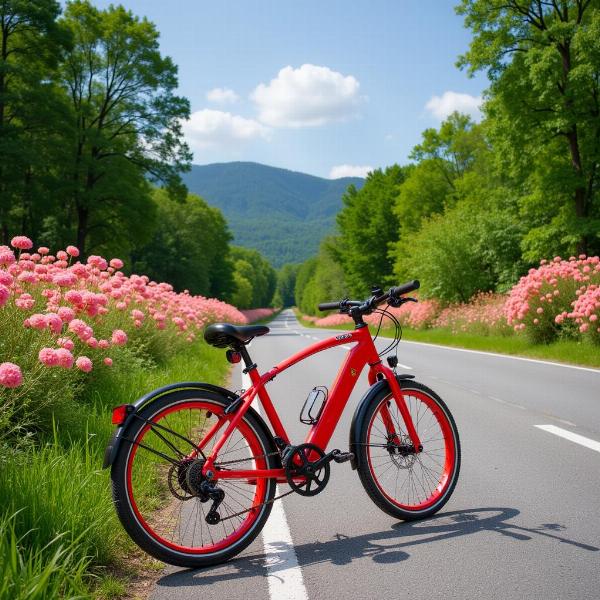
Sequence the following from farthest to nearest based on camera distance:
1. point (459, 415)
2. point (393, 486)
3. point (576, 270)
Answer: point (576, 270) < point (459, 415) < point (393, 486)

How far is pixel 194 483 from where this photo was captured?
3338mm

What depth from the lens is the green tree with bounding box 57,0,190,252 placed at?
105 ft

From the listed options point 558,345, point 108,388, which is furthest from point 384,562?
point 558,345

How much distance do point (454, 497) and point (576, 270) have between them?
1114 cm

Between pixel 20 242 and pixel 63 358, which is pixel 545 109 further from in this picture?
pixel 63 358

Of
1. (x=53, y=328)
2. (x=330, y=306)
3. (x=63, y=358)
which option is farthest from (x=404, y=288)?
(x=53, y=328)

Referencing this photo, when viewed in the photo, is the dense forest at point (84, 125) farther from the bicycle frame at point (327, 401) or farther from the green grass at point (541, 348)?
the bicycle frame at point (327, 401)

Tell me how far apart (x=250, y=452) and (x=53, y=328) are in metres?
1.45

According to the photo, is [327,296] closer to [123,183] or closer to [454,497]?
[123,183]

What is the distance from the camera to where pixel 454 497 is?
14.3ft

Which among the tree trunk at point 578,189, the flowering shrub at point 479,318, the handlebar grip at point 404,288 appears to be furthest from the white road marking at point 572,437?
the tree trunk at point 578,189

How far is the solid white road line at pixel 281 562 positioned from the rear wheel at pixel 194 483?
169mm

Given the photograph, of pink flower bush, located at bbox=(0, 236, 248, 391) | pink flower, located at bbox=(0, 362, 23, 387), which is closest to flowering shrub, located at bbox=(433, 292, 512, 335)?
pink flower bush, located at bbox=(0, 236, 248, 391)

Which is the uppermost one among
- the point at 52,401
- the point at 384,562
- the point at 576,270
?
the point at 576,270
